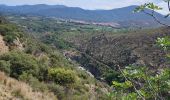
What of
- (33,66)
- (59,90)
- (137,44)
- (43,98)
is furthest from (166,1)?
(137,44)

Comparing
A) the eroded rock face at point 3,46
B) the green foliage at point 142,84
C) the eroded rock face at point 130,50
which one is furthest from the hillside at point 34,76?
the eroded rock face at point 130,50

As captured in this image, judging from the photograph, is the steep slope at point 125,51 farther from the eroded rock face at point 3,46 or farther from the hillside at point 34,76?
the eroded rock face at point 3,46

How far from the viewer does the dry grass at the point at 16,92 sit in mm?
16997

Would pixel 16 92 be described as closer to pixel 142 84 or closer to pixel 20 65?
pixel 20 65

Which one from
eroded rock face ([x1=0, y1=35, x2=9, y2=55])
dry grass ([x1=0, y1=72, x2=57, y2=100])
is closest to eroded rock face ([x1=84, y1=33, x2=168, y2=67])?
eroded rock face ([x1=0, y1=35, x2=9, y2=55])

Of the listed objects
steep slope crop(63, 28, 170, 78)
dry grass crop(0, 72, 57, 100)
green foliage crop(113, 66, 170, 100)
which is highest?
green foliage crop(113, 66, 170, 100)

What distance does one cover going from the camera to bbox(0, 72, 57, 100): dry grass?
55.8 feet

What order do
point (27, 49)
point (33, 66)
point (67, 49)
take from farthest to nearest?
1. point (67, 49)
2. point (27, 49)
3. point (33, 66)

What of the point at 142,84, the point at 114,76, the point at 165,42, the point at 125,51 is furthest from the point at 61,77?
the point at 125,51

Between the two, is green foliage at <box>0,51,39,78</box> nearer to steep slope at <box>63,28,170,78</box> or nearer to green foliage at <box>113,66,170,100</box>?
green foliage at <box>113,66,170,100</box>

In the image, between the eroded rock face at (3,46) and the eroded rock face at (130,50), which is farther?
the eroded rock face at (130,50)

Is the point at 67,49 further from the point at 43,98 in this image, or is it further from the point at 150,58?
the point at 43,98

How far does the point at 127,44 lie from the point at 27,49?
49.4m

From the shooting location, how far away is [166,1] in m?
4.68
